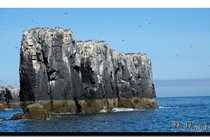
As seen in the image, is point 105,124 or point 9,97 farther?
point 9,97

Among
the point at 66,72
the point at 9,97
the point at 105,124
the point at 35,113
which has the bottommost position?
the point at 105,124

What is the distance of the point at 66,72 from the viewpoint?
62.8m

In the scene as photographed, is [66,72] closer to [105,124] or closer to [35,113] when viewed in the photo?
[35,113]

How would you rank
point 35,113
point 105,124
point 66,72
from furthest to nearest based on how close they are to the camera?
point 66,72 < point 35,113 < point 105,124

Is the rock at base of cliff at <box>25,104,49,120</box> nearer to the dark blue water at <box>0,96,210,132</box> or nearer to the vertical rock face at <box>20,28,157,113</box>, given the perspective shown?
the dark blue water at <box>0,96,210,132</box>

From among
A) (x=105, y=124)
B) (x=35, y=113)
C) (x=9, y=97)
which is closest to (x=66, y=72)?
(x=35, y=113)

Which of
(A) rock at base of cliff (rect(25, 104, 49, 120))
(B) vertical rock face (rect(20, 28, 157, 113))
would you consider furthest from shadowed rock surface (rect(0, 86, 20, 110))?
(A) rock at base of cliff (rect(25, 104, 49, 120))

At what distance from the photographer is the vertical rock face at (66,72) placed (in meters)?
59.8

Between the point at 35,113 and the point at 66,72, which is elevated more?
the point at 66,72

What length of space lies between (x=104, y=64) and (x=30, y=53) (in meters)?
15.6

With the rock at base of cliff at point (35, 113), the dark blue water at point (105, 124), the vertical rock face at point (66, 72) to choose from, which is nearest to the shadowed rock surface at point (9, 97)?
the vertical rock face at point (66, 72)

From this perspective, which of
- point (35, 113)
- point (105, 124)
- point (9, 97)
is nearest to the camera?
point (105, 124)

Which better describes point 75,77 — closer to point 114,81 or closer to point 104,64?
point 104,64

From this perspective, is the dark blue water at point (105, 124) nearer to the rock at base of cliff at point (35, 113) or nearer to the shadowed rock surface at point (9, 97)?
the rock at base of cliff at point (35, 113)
